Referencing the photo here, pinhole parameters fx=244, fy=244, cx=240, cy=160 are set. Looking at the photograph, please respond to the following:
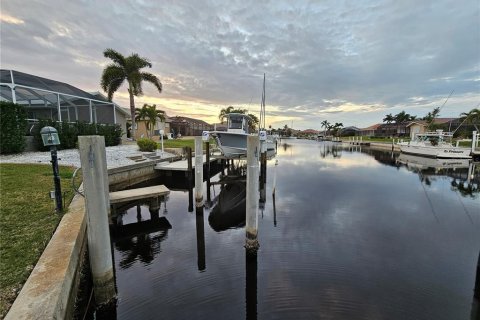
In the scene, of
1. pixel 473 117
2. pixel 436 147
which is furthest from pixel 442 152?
pixel 473 117

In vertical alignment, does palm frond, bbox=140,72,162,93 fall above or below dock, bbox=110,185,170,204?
above

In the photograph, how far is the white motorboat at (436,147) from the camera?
89.8 feet

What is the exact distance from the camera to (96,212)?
3975 millimetres

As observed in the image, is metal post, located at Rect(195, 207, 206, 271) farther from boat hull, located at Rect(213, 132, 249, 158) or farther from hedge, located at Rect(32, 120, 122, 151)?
hedge, located at Rect(32, 120, 122, 151)

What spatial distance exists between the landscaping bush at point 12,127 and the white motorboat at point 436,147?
38195 mm

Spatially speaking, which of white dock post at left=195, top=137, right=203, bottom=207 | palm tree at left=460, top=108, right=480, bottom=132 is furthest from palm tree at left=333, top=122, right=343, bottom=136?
white dock post at left=195, top=137, right=203, bottom=207

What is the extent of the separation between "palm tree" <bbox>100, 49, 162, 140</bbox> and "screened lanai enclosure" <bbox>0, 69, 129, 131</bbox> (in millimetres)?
1525

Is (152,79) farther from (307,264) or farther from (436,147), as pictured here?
(436,147)

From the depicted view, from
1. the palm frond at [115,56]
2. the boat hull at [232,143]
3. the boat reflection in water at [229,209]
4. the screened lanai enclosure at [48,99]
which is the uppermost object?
the palm frond at [115,56]

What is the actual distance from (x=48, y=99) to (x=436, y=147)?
3906 centimetres

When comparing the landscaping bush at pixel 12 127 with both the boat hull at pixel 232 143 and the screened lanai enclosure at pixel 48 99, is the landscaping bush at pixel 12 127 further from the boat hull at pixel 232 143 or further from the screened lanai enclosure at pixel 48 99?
the boat hull at pixel 232 143

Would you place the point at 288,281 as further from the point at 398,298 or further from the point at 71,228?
the point at 71,228

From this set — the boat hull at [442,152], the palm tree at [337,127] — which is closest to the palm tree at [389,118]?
the palm tree at [337,127]

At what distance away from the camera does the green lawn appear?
10.8 ft
